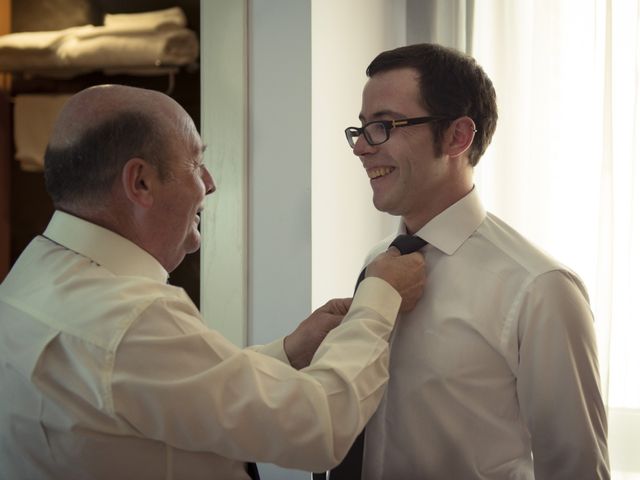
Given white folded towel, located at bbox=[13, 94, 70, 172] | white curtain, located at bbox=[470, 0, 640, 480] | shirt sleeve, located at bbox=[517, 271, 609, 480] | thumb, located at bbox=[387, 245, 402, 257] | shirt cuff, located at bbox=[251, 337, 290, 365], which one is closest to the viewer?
shirt sleeve, located at bbox=[517, 271, 609, 480]

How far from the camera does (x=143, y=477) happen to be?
120 cm

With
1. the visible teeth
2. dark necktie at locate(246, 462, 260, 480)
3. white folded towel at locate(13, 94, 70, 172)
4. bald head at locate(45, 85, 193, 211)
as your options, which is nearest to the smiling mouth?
the visible teeth

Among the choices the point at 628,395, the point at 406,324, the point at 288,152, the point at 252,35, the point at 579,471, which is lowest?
the point at 628,395

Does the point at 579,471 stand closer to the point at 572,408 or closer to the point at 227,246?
the point at 572,408

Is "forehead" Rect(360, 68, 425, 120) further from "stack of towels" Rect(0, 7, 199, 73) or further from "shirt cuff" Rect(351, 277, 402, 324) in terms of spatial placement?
"stack of towels" Rect(0, 7, 199, 73)

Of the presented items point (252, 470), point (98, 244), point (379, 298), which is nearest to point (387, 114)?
point (379, 298)

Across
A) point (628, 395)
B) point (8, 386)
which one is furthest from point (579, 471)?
point (628, 395)

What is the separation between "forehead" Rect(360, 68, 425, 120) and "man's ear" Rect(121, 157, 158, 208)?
516mm

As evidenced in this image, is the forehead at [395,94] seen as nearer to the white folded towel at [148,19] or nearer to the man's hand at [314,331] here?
the man's hand at [314,331]

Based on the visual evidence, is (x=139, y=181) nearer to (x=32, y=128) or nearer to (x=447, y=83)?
(x=447, y=83)

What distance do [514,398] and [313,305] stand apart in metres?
0.97

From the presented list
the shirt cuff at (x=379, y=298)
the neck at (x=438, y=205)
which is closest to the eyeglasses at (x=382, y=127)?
the neck at (x=438, y=205)

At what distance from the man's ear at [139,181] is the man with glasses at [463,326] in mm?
493

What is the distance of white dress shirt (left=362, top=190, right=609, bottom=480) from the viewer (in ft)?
4.53
